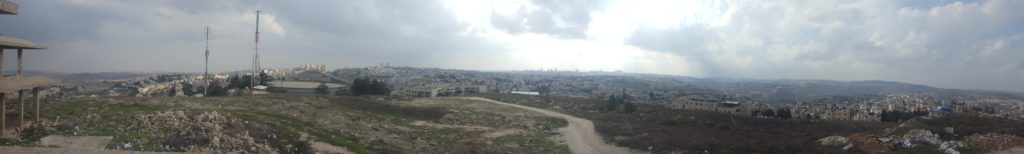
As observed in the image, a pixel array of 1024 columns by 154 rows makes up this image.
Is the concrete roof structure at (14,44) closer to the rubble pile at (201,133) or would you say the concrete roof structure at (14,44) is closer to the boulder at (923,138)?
the rubble pile at (201,133)

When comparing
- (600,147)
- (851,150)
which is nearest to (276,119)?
(600,147)

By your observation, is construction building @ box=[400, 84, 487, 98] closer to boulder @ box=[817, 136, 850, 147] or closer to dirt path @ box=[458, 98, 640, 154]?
dirt path @ box=[458, 98, 640, 154]

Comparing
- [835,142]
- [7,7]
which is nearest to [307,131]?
[7,7]

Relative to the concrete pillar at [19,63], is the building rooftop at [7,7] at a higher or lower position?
higher

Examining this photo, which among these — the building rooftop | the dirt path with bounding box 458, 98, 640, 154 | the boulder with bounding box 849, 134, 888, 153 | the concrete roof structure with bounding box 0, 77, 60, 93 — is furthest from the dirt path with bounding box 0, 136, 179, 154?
the boulder with bounding box 849, 134, 888, 153

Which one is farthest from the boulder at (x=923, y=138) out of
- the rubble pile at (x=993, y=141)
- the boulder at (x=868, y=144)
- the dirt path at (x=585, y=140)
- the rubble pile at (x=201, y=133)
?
the rubble pile at (x=201, y=133)
